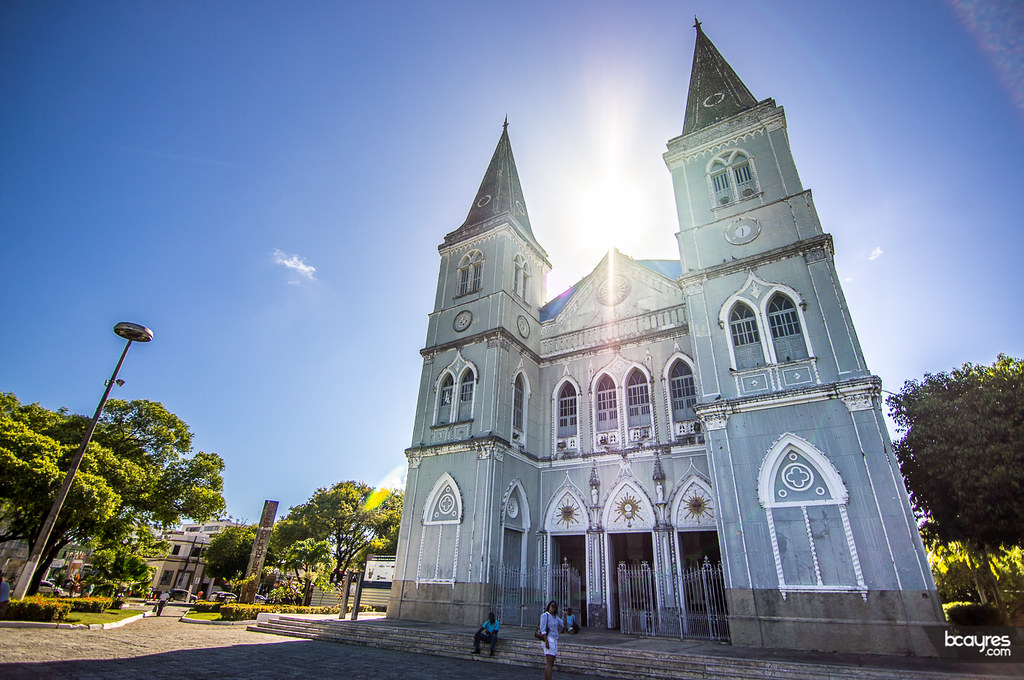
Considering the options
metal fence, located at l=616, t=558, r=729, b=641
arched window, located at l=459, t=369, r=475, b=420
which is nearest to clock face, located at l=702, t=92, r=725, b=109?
arched window, located at l=459, t=369, r=475, b=420

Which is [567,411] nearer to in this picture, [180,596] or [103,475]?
[103,475]

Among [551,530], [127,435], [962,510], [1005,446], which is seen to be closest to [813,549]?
[962,510]

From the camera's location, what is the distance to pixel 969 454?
37.5 ft

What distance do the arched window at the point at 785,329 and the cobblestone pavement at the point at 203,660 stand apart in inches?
376

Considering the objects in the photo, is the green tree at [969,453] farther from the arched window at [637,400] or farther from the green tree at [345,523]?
the green tree at [345,523]

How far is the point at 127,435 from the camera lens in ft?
72.1

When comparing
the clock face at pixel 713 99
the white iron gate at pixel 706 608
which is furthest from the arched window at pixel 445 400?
the clock face at pixel 713 99

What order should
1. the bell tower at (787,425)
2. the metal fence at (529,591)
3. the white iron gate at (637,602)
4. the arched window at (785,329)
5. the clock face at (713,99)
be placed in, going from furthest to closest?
the clock face at (713,99) < the metal fence at (529,591) < the white iron gate at (637,602) < the arched window at (785,329) < the bell tower at (787,425)

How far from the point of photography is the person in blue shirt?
11.1 m

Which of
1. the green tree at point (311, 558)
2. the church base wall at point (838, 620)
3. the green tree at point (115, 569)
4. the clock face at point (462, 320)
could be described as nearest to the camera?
the church base wall at point (838, 620)

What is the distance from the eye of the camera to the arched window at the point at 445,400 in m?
19.1

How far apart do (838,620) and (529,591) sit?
9125 millimetres

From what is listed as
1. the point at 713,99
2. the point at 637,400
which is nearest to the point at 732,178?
the point at 713,99

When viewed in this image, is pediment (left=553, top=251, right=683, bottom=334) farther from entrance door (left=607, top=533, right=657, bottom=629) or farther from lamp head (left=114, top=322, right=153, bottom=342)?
lamp head (left=114, top=322, right=153, bottom=342)
